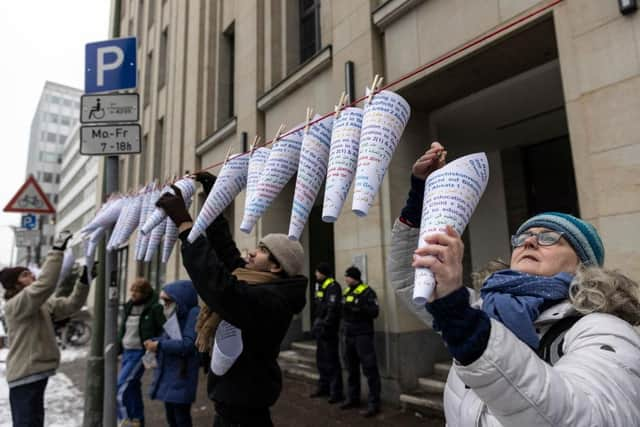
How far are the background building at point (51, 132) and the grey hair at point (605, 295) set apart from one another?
70730mm

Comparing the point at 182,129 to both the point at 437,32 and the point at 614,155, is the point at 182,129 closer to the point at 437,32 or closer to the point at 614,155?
the point at 437,32

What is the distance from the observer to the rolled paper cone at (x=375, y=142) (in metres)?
1.56

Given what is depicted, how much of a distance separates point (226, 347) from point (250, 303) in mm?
302

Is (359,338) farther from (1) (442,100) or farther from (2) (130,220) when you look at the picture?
(1) (442,100)

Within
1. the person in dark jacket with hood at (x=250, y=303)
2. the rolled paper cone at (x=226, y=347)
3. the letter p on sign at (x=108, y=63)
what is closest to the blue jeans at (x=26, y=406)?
the person in dark jacket with hood at (x=250, y=303)

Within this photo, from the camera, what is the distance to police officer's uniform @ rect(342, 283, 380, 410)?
521cm

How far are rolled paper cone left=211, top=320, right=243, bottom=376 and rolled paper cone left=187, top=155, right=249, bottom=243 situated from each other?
0.55 meters

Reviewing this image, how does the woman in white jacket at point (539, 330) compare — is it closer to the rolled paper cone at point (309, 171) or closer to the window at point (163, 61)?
the rolled paper cone at point (309, 171)

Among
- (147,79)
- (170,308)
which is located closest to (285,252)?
(170,308)

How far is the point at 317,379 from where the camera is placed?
6641 millimetres

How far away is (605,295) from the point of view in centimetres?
112

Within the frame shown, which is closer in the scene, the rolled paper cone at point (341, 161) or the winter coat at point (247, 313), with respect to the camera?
the rolled paper cone at point (341, 161)

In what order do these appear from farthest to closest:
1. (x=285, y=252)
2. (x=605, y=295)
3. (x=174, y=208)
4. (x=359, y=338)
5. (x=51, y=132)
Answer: (x=51, y=132)
(x=359, y=338)
(x=285, y=252)
(x=174, y=208)
(x=605, y=295)

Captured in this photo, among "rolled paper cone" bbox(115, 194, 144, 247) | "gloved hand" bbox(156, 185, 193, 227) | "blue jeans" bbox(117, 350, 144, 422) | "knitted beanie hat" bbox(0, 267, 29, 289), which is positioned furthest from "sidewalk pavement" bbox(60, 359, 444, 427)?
"gloved hand" bbox(156, 185, 193, 227)
